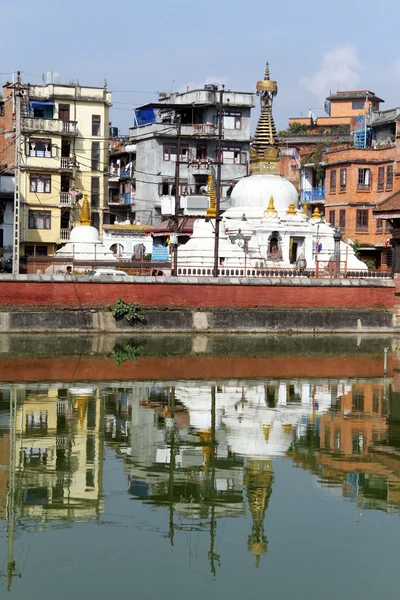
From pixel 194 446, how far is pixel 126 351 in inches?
660

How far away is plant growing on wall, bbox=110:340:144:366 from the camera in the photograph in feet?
121

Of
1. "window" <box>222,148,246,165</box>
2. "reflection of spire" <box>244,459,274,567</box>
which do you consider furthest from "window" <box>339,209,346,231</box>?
"reflection of spire" <box>244,459,274,567</box>

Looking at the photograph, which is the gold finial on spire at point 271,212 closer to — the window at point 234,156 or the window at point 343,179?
the window at point 343,179

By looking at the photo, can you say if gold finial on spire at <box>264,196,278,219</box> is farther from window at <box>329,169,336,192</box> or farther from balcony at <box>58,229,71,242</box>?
balcony at <box>58,229,71,242</box>

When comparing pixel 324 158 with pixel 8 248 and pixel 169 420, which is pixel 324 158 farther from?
pixel 169 420

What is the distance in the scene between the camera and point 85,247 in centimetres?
5434

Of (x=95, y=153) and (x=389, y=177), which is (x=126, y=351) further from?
(x=95, y=153)

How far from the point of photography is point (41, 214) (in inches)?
2635

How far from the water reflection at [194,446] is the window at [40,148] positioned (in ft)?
125

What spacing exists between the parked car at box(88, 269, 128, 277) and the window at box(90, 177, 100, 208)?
22.5m

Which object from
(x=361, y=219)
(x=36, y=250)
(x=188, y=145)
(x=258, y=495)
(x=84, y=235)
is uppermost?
(x=188, y=145)

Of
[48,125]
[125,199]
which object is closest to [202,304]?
[48,125]

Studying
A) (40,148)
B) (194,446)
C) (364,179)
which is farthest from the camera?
(364,179)

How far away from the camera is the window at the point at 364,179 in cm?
6769
